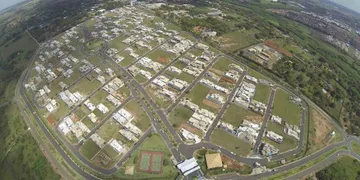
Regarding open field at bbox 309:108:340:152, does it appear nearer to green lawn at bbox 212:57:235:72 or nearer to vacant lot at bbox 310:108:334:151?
vacant lot at bbox 310:108:334:151

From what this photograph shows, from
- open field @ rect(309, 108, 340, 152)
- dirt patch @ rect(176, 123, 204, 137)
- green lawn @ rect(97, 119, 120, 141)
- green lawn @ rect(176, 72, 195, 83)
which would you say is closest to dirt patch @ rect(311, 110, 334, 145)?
open field @ rect(309, 108, 340, 152)

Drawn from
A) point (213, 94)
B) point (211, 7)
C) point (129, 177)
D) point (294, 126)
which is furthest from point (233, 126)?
point (211, 7)

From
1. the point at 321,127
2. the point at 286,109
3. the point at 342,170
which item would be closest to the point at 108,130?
the point at 286,109

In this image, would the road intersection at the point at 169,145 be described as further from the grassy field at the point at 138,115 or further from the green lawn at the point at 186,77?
the green lawn at the point at 186,77

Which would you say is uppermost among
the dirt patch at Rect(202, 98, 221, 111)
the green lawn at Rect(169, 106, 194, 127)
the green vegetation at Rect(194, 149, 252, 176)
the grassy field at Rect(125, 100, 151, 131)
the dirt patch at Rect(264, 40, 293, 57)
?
the dirt patch at Rect(264, 40, 293, 57)

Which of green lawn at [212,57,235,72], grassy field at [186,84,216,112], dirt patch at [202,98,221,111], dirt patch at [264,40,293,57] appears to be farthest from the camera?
dirt patch at [264,40,293,57]

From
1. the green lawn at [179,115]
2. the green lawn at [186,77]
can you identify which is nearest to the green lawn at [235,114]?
the green lawn at [179,115]
